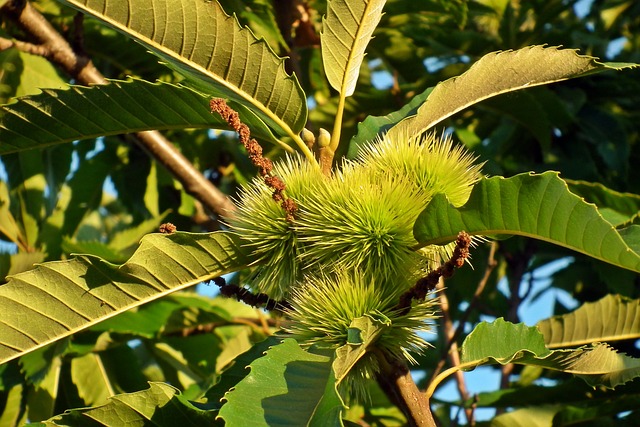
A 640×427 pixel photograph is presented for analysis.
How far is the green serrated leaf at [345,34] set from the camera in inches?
60.8

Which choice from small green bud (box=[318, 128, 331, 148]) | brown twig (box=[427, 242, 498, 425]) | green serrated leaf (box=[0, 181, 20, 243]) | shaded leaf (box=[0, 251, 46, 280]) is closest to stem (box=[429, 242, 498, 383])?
brown twig (box=[427, 242, 498, 425])

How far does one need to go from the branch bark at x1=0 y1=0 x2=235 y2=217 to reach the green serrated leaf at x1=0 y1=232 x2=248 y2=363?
95cm

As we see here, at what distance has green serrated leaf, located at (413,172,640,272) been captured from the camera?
1.22 m

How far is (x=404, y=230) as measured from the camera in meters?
1.44

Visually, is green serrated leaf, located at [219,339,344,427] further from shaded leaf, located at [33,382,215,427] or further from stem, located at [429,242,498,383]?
stem, located at [429,242,498,383]

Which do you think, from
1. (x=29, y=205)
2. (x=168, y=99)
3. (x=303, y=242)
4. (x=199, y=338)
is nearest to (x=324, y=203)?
(x=303, y=242)

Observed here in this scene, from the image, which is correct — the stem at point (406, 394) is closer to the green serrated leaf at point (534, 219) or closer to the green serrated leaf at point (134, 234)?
the green serrated leaf at point (534, 219)

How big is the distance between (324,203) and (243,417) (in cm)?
42

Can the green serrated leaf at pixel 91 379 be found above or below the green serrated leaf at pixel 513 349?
below

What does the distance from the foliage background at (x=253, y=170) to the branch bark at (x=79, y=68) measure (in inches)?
5.7

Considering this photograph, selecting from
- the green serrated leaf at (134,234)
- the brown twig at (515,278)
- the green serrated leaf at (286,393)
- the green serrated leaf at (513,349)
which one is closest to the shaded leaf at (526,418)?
the brown twig at (515,278)

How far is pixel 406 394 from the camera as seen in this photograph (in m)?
1.38

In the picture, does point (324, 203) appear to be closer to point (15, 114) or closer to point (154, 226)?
point (15, 114)

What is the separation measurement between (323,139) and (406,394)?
50 cm
